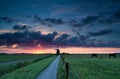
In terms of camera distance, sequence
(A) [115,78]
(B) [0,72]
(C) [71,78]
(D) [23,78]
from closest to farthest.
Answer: (C) [71,78]
(D) [23,78]
(A) [115,78]
(B) [0,72]

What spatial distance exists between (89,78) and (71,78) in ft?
10.2

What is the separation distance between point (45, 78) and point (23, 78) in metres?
2.62

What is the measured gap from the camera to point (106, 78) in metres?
23.9

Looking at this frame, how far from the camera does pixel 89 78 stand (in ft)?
77.2

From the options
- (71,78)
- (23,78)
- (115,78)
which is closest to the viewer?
(71,78)

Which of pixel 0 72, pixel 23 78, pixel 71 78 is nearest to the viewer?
pixel 71 78

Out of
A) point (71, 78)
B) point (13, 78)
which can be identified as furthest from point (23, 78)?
point (71, 78)

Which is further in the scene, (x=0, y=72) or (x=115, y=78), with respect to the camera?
(x=0, y=72)

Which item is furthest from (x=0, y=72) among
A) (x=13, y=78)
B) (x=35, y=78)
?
(x=35, y=78)

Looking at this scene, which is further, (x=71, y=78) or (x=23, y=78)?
(x=23, y=78)

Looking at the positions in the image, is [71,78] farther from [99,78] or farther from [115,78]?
[115,78]

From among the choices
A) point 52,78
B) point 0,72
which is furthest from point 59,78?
point 0,72

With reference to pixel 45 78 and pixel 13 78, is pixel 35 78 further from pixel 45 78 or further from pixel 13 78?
pixel 13 78

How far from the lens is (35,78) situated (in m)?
22.1
